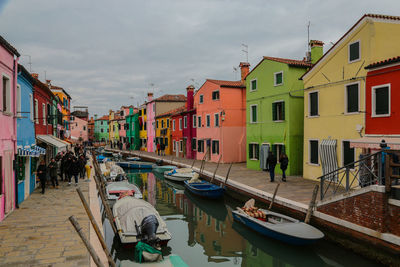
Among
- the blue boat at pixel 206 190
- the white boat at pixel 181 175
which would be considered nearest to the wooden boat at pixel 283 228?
the blue boat at pixel 206 190

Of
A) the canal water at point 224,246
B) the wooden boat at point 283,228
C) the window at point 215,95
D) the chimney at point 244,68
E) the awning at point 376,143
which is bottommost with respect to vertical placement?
the canal water at point 224,246

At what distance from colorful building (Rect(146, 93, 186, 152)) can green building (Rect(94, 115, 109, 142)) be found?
49558 mm

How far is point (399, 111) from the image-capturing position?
40.5ft

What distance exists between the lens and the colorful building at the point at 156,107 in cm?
4706

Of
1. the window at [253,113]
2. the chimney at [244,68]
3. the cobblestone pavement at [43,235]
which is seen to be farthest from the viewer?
the chimney at [244,68]

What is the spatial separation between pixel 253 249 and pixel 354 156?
756 cm

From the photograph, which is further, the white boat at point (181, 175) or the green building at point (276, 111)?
the white boat at point (181, 175)

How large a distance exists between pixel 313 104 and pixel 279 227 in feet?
31.6

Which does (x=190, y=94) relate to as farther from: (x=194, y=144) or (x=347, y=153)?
(x=347, y=153)

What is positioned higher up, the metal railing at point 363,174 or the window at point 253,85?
the window at point 253,85

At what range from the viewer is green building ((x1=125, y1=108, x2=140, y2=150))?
55.9m

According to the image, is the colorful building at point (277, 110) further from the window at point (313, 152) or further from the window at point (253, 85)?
the window at point (313, 152)

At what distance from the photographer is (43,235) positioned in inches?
333

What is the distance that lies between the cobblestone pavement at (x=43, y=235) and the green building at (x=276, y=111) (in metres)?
13.6
